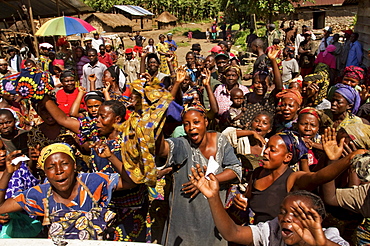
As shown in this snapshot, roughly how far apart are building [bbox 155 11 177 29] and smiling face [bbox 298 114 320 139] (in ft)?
113

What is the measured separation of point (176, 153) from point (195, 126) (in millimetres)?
328

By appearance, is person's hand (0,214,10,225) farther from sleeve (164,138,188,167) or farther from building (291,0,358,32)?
building (291,0,358,32)

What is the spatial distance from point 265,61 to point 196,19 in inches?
1500

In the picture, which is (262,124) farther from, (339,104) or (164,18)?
(164,18)

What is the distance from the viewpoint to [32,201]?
2467 millimetres

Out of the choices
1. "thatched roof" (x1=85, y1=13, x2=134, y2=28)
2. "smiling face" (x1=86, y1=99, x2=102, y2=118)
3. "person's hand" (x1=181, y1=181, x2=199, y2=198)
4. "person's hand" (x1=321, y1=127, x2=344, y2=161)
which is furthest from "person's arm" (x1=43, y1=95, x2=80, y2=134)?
"thatched roof" (x1=85, y1=13, x2=134, y2=28)

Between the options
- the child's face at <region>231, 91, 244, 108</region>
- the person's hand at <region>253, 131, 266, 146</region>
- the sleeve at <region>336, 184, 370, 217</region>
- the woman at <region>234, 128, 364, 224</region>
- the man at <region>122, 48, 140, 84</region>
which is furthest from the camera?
the man at <region>122, 48, 140, 84</region>

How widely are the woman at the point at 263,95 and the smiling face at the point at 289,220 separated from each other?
2172 millimetres

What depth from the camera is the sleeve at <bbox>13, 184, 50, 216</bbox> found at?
2463mm

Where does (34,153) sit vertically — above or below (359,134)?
above

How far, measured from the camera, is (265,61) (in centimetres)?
607

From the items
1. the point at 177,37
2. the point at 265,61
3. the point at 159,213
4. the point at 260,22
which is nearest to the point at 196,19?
the point at 177,37

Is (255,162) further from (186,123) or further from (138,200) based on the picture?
(138,200)

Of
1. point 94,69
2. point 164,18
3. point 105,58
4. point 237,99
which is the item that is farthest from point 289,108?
point 164,18
